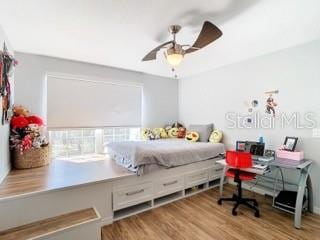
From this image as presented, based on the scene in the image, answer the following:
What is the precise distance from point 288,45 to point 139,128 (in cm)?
308

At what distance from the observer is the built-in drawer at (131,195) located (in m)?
2.29

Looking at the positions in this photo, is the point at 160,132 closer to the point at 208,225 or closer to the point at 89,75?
the point at 89,75

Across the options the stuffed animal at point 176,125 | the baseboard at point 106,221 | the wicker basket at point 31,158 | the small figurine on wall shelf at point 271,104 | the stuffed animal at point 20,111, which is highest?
the small figurine on wall shelf at point 271,104

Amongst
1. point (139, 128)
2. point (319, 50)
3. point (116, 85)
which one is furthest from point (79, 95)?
point (319, 50)

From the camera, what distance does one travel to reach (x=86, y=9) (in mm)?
1823

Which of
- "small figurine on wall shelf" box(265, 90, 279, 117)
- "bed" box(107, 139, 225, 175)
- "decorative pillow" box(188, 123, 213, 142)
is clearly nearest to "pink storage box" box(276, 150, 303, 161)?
"small figurine on wall shelf" box(265, 90, 279, 117)

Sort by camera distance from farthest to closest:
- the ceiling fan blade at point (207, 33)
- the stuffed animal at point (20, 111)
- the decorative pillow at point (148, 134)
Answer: the decorative pillow at point (148, 134) → the stuffed animal at point (20, 111) → the ceiling fan blade at point (207, 33)

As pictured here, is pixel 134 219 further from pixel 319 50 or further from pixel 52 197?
pixel 319 50

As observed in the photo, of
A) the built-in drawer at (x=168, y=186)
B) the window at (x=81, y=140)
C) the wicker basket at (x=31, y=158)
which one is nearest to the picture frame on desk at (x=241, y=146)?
the built-in drawer at (x=168, y=186)

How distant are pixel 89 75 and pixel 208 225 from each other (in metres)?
3.15

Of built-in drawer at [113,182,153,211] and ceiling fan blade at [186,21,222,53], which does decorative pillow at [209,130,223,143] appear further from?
ceiling fan blade at [186,21,222,53]

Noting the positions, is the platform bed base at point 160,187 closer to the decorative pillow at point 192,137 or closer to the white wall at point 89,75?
the decorative pillow at point 192,137

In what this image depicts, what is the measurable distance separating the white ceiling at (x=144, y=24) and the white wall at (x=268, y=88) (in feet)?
0.72

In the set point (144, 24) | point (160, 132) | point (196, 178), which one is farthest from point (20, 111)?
point (196, 178)
